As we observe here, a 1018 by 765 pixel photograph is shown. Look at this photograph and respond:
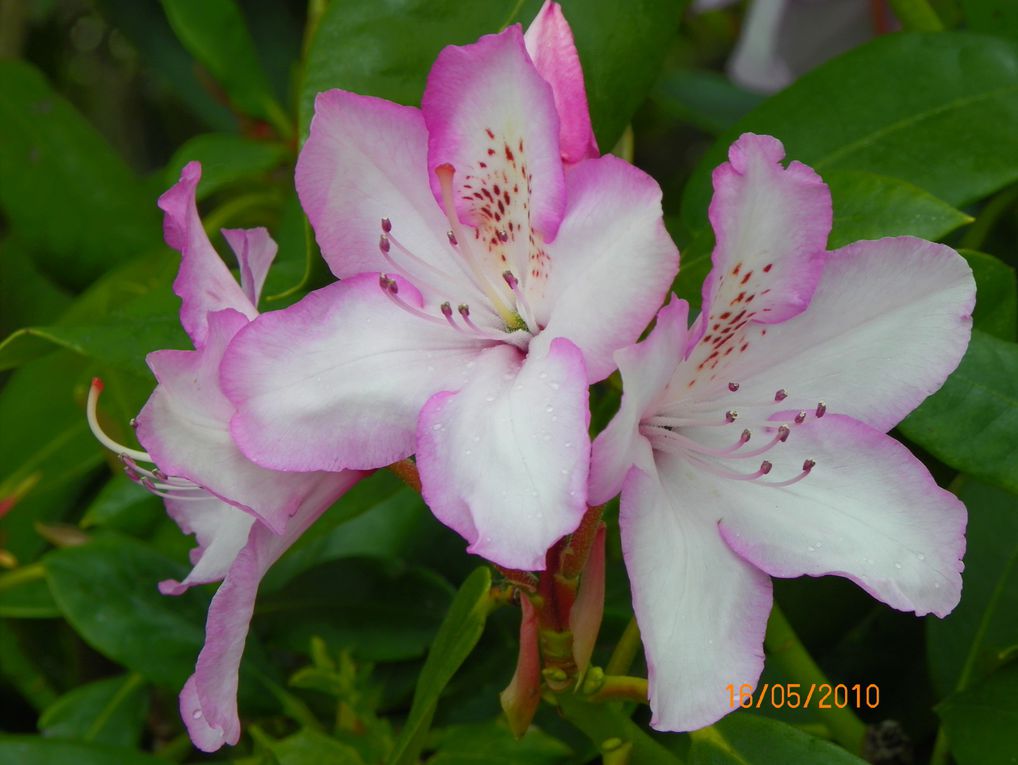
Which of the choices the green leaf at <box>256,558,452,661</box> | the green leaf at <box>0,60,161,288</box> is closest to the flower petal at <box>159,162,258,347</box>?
the green leaf at <box>256,558,452,661</box>

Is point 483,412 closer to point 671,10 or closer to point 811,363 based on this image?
point 811,363

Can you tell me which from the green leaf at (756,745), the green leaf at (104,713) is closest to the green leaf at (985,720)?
the green leaf at (756,745)

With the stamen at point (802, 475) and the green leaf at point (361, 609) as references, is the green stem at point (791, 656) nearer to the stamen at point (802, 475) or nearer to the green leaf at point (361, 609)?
the stamen at point (802, 475)

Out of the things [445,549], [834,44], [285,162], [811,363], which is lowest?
[445,549]

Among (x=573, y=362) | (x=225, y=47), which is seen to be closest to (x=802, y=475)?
(x=573, y=362)

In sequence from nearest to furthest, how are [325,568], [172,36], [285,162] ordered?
1. [325,568]
2. [285,162]
3. [172,36]

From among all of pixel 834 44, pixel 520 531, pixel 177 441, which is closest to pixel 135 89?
pixel 834 44

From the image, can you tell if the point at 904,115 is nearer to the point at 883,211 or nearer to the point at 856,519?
the point at 883,211
